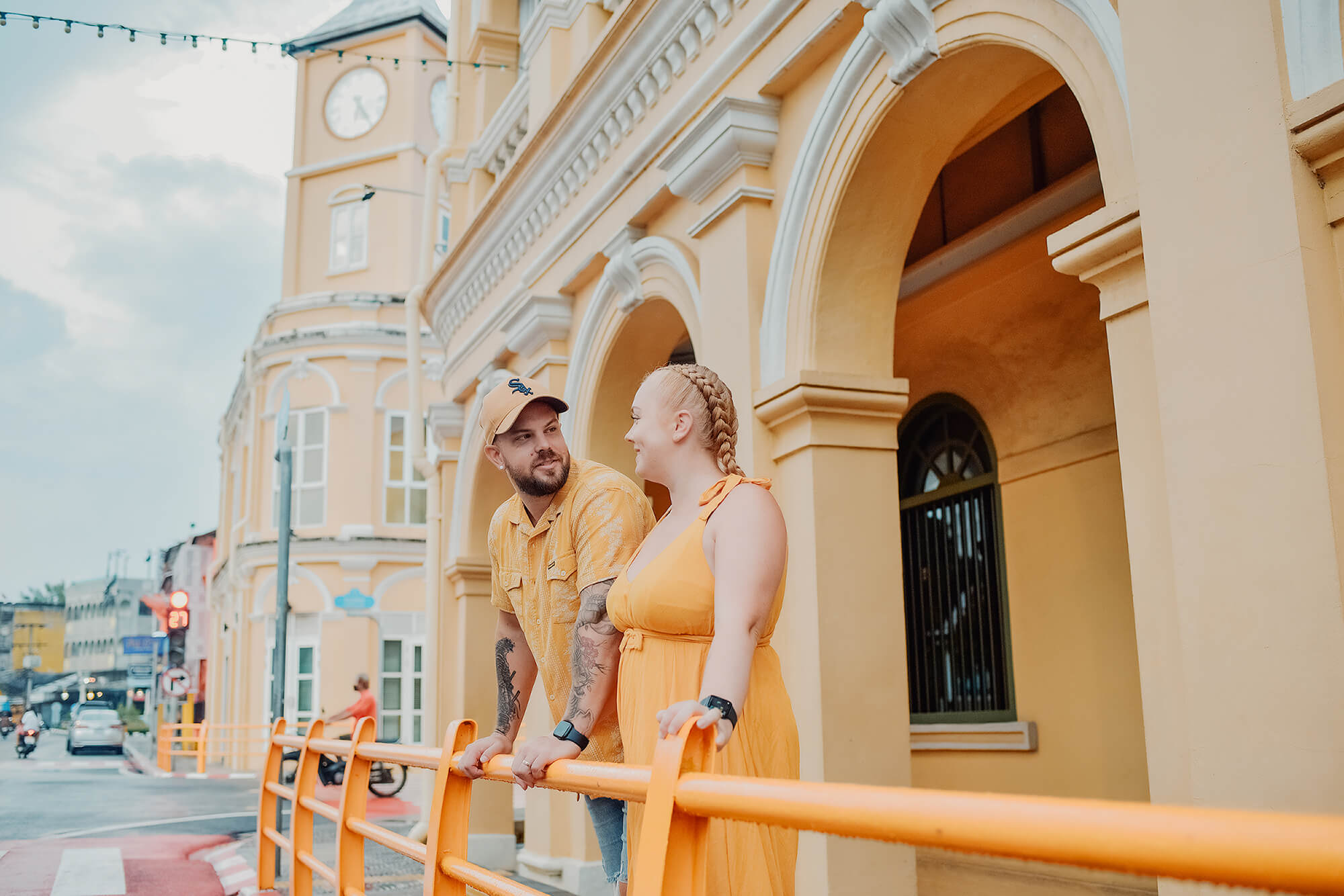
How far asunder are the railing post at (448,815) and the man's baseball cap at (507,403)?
78cm

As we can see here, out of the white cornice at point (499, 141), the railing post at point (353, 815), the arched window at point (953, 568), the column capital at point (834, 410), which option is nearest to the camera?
the railing post at point (353, 815)

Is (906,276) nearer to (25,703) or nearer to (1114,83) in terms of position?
(1114,83)

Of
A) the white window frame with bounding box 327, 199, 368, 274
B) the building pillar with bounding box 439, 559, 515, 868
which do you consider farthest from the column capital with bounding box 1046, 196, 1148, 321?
the white window frame with bounding box 327, 199, 368, 274

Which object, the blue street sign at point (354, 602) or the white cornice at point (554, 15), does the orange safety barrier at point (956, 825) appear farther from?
the blue street sign at point (354, 602)

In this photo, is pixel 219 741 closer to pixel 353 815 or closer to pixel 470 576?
pixel 470 576

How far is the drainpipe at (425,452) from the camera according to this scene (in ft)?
36.0

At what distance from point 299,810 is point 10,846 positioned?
6969 millimetres

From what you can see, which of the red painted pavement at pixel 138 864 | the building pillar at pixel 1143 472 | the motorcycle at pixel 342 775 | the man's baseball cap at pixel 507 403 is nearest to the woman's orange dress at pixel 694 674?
the man's baseball cap at pixel 507 403

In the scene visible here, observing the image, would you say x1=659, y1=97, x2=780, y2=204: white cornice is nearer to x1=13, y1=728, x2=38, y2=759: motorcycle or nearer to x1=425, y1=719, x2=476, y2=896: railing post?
x1=425, y1=719, x2=476, y2=896: railing post

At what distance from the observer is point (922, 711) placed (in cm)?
840

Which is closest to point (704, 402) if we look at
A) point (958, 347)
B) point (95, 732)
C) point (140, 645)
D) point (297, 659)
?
point (958, 347)

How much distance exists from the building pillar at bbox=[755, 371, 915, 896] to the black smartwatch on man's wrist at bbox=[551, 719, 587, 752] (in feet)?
7.11

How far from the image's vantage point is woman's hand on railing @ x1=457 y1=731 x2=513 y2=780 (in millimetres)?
3041

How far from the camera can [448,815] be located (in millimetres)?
3211
